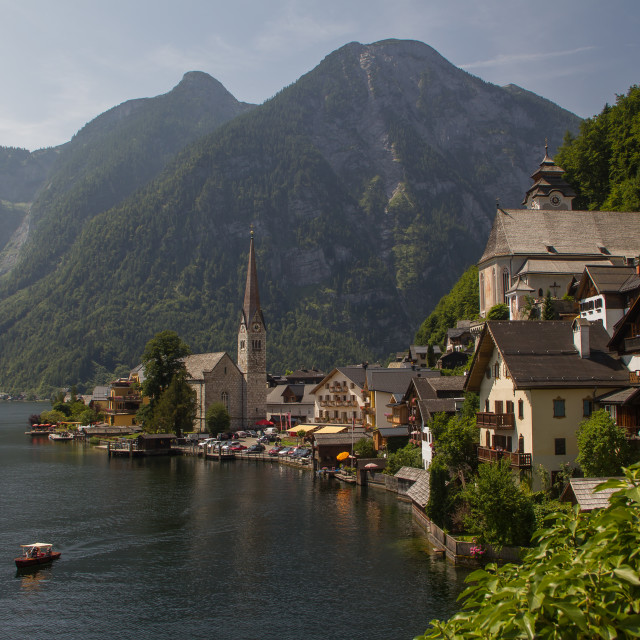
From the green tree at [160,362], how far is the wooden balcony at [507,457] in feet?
268

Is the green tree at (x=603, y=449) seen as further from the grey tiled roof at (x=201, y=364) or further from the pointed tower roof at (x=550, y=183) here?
the grey tiled roof at (x=201, y=364)

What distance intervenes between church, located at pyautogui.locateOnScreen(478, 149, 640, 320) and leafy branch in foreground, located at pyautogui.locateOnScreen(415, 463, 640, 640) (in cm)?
6818

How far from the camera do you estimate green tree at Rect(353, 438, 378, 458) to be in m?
75.8

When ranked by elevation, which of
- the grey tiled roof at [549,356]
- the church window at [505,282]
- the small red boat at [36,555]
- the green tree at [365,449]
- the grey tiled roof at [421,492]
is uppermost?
the church window at [505,282]

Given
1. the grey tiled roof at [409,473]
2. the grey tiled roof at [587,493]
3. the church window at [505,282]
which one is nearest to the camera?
the grey tiled roof at [587,493]

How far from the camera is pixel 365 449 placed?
249ft

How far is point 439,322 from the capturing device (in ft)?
507

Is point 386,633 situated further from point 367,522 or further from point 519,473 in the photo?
point 367,522

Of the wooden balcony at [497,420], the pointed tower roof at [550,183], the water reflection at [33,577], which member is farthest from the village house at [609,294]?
the pointed tower roof at [550,183]

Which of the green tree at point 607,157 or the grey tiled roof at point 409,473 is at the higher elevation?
the green tree at point 607,157

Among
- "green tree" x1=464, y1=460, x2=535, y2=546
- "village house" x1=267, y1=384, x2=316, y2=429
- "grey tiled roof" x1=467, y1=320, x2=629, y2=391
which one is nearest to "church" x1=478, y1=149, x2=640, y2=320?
"grey tiled roof" x1=467, y1=320, x2=629, y2=391

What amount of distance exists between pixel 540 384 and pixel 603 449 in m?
5.11

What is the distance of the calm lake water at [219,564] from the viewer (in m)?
→ 30.9

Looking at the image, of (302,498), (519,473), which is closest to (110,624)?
(519,473)
